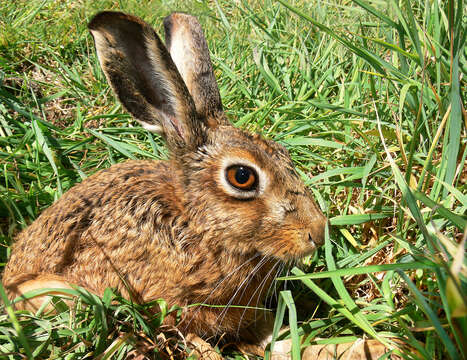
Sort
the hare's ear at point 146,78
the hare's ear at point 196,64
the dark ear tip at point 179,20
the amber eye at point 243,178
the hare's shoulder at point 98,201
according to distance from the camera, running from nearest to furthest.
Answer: the hare's ear at point 146,78 → the amber eye at point 243,178 → the hare's shoulder at point 98,201 → the hare's ear at point 196,64 → the dark ear tip at point 179,20

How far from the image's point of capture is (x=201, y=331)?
3.07 meters

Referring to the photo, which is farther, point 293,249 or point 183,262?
point 183,262

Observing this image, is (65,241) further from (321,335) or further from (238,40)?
(238,40)

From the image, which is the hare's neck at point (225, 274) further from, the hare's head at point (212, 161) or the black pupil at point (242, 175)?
the black pupil at point (242, 175)

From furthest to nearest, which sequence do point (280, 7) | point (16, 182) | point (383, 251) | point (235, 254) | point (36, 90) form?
point (280, 7) → point (36, 90) → point (16, 182) → point (383, 251) → point (235, 254)

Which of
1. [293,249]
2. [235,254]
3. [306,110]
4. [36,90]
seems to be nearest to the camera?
[293,249]

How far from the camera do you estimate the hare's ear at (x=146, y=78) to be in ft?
8.95

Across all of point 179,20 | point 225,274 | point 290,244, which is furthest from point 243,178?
point 179,20

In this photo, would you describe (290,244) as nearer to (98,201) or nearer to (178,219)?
(178,219)

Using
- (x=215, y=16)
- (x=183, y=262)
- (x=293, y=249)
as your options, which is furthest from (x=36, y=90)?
(x=293, y=249)

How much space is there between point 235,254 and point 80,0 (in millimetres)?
4363

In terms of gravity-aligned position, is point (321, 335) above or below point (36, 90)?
below

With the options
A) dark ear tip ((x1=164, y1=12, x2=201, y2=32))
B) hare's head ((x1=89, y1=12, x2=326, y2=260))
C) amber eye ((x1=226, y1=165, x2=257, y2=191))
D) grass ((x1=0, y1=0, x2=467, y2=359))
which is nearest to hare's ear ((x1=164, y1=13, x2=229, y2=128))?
dark ear tip ((x1=164, y1=12, x2=201, y2=32))

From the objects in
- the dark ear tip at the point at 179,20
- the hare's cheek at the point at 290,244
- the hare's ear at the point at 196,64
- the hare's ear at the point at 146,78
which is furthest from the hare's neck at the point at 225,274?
the dark ear tip at the point at 179,20
